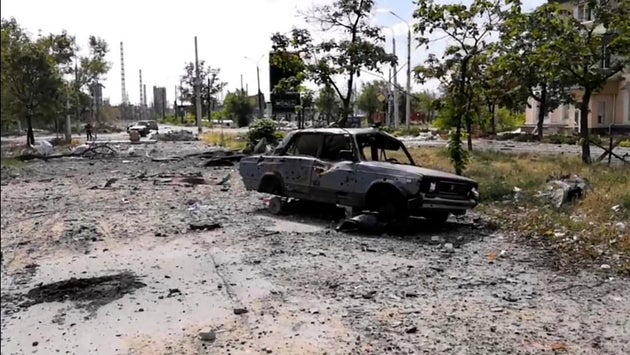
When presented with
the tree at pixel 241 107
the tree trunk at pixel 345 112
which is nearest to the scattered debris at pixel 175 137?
the tree at pixel 241 107

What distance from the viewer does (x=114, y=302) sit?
5.83 metres

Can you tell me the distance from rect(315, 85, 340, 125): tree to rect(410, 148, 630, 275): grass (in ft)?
22.4

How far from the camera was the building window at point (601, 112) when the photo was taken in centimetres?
4297

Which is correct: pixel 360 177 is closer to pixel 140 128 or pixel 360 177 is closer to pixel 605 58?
pixel 605 58

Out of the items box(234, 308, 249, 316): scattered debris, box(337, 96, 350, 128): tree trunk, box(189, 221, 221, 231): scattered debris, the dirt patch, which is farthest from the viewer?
box(337, 96, 350, 128): tree trunk

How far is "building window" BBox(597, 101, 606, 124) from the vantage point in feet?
141

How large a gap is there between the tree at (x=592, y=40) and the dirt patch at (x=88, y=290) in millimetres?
13207

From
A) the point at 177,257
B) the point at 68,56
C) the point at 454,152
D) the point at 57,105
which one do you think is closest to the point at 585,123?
the point at 454,152

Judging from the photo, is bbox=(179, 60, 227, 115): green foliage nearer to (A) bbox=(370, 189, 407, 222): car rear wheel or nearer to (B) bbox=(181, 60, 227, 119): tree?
(B) bbox=(181, 60, 227, 119): tree

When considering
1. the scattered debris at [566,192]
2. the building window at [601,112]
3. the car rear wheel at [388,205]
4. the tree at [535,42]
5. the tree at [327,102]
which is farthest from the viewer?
the building window at [601,112]

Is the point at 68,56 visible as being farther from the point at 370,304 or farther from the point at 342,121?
the point at 370,304

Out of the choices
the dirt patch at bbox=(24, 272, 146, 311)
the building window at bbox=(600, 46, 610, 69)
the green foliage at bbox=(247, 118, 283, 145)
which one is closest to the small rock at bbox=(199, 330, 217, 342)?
the dirt patch at bbox=(24, 272, 146, 311)

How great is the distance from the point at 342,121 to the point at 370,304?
595 inches

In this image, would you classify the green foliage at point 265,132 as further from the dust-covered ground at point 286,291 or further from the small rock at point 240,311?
the small rock at point 240,311
